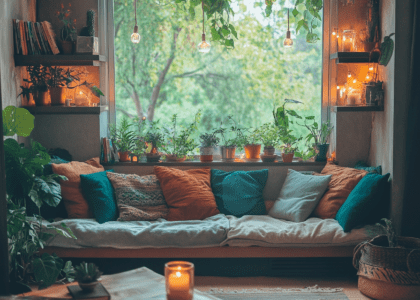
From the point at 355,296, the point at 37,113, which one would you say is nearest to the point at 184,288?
the point at 355,296

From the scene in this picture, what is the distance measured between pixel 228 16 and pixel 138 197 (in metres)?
1.78

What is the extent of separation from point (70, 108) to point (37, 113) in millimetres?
318

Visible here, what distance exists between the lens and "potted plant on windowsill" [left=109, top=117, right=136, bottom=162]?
3.93m

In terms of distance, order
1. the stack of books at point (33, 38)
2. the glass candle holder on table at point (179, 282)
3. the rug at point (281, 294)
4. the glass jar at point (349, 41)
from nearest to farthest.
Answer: the glass candle holder on table at point (179, 282) → the rug at point (281, 294) → the stack of books at point (33, 38) → the glass jar at point (349, 41)

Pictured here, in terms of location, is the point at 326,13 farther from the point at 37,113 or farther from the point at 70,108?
the point at 37,113

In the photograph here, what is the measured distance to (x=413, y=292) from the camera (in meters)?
2.69

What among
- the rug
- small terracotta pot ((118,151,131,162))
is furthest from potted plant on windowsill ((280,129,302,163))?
small terracotta pot ((118,151,131,162))

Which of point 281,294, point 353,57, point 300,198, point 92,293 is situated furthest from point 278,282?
point 353,57

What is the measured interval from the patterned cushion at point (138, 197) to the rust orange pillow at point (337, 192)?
125 centimetres

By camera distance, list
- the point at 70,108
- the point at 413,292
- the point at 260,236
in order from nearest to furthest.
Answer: the point at 413,292 → the point at 260,236 → the point at 70,108

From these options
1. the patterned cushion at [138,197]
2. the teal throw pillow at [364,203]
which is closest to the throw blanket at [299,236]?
the teal throw pillow at [364,203]

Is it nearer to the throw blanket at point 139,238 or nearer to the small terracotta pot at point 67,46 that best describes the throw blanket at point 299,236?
the throw blanket at point 139,238

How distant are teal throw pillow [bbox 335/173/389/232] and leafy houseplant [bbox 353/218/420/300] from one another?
0.67ft

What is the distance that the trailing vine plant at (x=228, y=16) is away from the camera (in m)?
3.81
